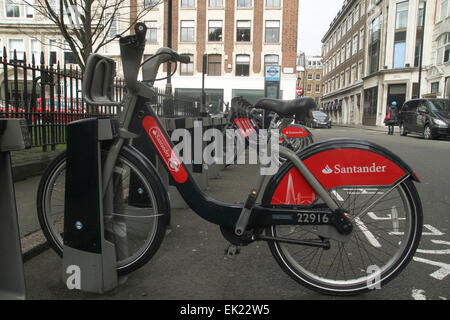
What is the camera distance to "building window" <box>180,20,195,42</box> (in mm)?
34156

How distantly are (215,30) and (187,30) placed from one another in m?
2.64

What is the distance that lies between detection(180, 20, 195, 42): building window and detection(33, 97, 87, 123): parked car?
29.2 meters

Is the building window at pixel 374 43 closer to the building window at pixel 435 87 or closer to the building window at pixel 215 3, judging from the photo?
the building window at pixel 435 87

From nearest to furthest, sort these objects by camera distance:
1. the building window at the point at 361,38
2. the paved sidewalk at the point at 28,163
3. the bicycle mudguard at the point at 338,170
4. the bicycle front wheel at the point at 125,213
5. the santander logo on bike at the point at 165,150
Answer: the bicycle mudguard at the point at 338,170 → the bicycle front wheel at the point at 125,213 → the santander logo on bike at the point at 165,150 → the paved sidewalk at the point at 28,163 → the building window at the point at 361,38

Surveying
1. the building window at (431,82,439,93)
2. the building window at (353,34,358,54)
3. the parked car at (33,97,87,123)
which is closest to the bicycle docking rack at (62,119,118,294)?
the parked car at (33,97,87,123)

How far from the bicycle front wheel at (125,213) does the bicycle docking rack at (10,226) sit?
2.11 feet

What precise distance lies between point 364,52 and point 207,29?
69.7 ft

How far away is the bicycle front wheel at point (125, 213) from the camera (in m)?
2.37

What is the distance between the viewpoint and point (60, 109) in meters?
6.47

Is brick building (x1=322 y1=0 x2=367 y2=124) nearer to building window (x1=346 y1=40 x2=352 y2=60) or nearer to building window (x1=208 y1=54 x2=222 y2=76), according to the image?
building window (x1=346 y1=40 x2=352 y2=60)

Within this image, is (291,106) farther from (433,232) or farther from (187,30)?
(187,30)

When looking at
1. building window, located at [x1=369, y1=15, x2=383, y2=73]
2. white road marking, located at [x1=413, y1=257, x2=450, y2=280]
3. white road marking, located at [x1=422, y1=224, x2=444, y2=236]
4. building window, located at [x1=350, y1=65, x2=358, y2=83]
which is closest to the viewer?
white road marking, located at [x1=413, y1=257, x2=450, y2=280]

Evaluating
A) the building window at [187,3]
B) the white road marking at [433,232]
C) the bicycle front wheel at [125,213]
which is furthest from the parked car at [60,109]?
the building window at [187,3]
